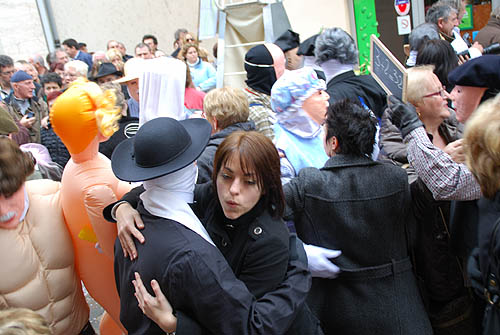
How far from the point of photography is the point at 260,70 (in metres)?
4.43

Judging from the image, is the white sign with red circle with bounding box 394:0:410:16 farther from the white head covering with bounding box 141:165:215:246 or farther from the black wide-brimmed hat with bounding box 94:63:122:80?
the white head covering with bounding box 141:165:215:246

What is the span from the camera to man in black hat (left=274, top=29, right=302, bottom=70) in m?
5.18

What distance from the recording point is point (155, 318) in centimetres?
165

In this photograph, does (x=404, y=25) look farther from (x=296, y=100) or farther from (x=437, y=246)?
(x=437, y=246)

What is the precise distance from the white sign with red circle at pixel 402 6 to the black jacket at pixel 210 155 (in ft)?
21.9

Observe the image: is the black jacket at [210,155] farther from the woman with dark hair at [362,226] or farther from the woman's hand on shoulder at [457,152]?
the woman's hand on shoulder at [457,152]

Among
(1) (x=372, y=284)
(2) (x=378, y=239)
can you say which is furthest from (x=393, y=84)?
(1) (x=372, y=284)

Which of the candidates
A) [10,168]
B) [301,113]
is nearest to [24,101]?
[10,168]

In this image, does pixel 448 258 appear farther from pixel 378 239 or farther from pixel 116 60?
pixel 116 60

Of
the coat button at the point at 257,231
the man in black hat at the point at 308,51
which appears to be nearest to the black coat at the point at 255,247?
the coat button at the point at 257,231

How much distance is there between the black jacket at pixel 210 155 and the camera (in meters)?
3.01

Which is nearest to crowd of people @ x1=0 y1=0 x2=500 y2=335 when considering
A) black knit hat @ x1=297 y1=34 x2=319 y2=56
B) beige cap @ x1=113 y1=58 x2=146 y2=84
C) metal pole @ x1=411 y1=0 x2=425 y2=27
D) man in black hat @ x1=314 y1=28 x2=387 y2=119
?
beige cap @ x1=113 y1=58 x2=146 y2=84

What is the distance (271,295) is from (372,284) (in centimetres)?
92

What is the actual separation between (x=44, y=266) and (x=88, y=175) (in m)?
0.55
